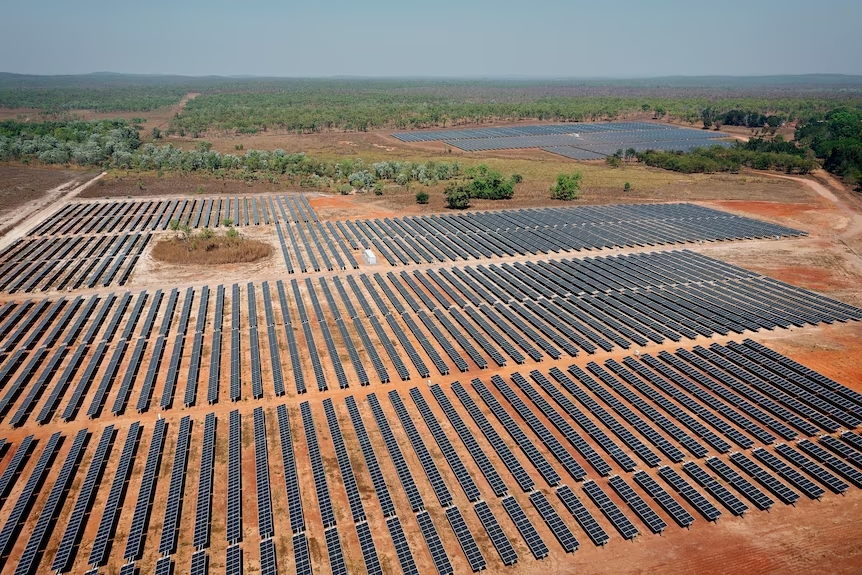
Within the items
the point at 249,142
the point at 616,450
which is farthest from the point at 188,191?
the point at 616,450

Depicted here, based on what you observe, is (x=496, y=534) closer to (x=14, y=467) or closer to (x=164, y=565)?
(x=164, y=565)

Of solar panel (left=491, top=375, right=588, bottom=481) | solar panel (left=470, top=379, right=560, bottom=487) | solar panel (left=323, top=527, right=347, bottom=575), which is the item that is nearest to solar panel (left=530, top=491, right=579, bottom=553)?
solar panel (left=470, top=379, right=560, bottom=487)

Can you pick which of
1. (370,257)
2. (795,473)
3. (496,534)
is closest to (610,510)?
(496,534)

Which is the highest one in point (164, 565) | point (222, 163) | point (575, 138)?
point (575, 138)

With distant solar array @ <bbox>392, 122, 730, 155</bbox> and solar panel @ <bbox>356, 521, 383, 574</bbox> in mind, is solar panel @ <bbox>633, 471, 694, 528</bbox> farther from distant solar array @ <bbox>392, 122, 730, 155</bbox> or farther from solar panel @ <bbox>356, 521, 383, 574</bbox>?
distant solar array @ <bbox>392, 122, 730, 155</bbox>

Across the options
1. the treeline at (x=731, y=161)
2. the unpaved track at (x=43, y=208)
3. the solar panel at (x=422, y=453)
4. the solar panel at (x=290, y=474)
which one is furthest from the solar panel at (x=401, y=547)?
the treeline at (x=731, y=161)
